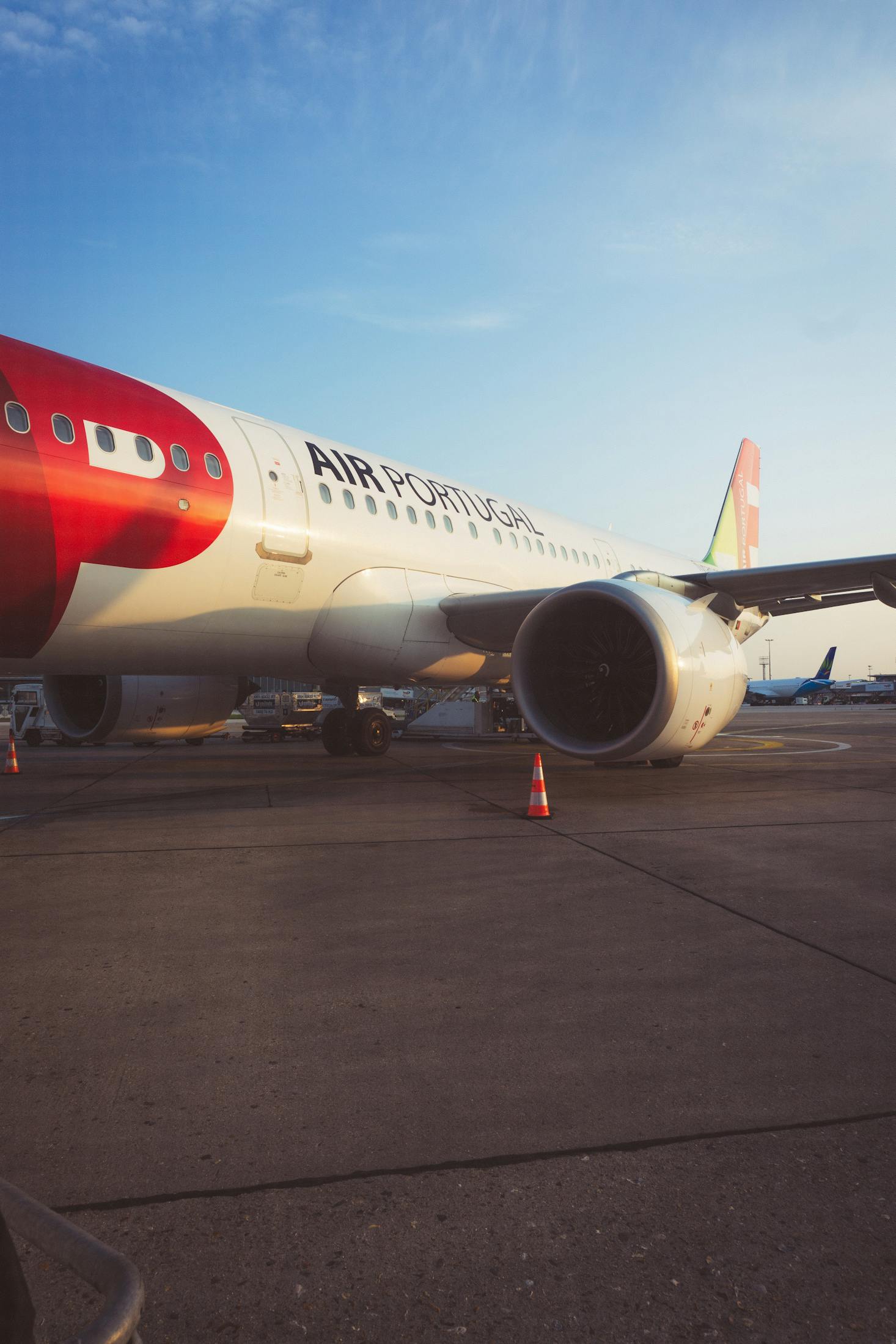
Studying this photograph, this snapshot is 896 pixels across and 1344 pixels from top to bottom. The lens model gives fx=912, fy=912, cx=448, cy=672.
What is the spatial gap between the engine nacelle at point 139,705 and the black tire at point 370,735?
73.7 inches

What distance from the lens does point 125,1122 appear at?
2.16 metres

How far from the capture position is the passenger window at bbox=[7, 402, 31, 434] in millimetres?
6695

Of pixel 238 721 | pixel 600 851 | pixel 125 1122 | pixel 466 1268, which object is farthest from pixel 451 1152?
pixel 238 721

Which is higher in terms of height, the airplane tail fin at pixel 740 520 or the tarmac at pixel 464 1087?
the airplane tail fin at pixel 740 520

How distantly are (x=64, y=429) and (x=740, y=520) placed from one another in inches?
651

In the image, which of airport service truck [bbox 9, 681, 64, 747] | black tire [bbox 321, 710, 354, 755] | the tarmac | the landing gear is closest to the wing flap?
the landing gear

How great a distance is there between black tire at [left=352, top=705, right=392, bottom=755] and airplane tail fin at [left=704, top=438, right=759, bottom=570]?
8871mm

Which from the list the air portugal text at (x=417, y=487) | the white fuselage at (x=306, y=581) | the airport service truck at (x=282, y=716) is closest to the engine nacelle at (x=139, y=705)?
the white fuselage at (x=306, y=581)

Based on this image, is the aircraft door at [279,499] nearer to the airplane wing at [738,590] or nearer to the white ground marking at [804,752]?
the airplane wing at [738,590]

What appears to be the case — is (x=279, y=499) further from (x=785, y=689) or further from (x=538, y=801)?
(x=785, y=689)

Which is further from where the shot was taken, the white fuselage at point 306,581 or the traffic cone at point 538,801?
the white fuselage at point 306,581

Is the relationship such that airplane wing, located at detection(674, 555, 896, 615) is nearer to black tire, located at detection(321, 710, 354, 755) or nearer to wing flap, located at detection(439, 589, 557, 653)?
wing flap, located at detection(439, 589, 557, 653)

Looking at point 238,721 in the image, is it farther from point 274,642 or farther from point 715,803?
point 715,803

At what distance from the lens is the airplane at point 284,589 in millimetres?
7102
